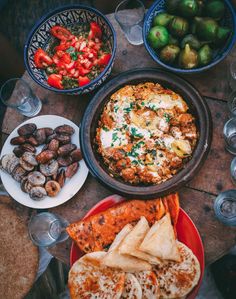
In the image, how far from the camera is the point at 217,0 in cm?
256

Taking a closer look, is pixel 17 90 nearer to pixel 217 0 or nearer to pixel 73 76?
pixel 73 76

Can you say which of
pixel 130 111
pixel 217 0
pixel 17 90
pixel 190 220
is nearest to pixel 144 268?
pixel 190 220

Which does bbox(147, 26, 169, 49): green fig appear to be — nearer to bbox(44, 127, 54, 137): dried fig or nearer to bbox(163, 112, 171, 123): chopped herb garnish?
bbox(163, 112, 171, 123): chopped herb garnish

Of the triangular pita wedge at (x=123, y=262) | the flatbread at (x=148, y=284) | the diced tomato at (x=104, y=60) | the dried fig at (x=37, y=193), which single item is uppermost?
the diced tomato at (x=104, y=60)

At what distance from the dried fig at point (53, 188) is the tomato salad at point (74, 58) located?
0.70 metres

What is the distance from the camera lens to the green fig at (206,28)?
8.22 feet

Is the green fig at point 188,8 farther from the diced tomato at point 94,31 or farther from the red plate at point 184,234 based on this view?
the red plate at point 184,234

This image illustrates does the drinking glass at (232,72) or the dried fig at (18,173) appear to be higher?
the drinking glass at (232,72)

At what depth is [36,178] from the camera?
109 inches

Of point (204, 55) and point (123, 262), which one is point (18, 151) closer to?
point (123, 262)

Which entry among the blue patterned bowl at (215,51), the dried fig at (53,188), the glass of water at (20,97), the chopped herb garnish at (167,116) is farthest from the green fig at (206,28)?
the dried fig at (53,188)

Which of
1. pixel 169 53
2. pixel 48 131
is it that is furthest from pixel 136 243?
pixel 169 53

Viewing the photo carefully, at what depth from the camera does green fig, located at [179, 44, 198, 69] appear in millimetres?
2500

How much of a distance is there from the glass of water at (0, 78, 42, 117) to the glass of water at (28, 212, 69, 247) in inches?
32.1
